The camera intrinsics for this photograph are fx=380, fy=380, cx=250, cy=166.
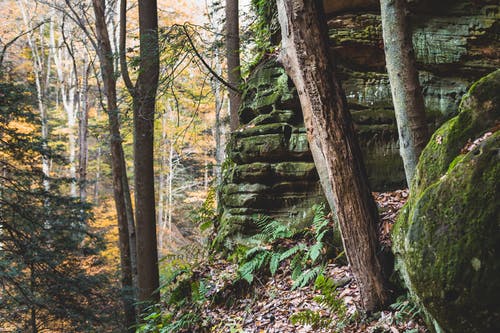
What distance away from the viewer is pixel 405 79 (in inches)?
155

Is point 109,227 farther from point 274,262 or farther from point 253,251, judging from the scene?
point 274,262

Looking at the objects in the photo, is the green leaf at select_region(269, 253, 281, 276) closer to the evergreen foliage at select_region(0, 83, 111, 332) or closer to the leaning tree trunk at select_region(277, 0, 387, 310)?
the leaning tree trunk at select_region(277, 0, 387, 310)

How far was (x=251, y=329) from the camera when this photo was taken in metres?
4.82

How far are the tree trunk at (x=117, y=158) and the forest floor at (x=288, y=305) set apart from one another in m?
5.18

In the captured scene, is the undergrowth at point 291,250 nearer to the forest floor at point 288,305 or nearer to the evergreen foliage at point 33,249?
the forest floor at point 288,305

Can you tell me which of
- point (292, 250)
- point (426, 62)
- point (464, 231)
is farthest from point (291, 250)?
point (426, 62)

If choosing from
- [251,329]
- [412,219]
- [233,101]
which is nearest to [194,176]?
[233,101]

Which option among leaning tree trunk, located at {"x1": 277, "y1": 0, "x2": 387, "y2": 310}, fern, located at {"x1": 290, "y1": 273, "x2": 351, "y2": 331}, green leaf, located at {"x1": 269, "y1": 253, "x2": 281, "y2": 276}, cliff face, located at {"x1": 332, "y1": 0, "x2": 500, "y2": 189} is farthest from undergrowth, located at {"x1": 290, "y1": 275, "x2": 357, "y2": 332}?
cliff face, located at {"x1": 332, "y1": 0, "x2": 500, "y2": 189}

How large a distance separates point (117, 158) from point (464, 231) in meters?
10.0

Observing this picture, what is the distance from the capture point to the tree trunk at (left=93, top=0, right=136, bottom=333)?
33.5ft

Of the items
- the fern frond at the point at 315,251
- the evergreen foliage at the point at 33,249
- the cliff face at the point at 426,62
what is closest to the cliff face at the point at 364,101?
the cliff face at the point at 426,62

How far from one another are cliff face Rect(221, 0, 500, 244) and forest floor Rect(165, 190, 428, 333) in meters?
0.99

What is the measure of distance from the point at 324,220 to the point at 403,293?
1.71m

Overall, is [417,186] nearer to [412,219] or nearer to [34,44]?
[412,219]
